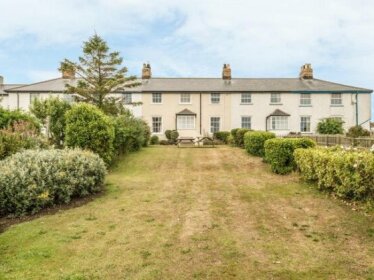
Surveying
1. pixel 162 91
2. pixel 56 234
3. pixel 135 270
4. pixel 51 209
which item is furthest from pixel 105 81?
pixel 135 270

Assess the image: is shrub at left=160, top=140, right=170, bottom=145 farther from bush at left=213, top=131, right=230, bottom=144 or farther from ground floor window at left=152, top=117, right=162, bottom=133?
bush at left=213, top=131, right=230, bottom=144

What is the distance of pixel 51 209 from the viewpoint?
9.79m

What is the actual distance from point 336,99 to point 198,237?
3647 centimetres

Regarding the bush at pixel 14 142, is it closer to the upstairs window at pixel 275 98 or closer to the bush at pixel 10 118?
the bush at pixel 10 118

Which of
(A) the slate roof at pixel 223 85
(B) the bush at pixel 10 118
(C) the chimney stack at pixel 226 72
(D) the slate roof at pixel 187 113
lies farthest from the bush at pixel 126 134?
(C) the chimney stack at pixel 226 72

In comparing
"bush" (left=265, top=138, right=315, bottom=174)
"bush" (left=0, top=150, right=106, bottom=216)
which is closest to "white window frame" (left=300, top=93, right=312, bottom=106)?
"bush" (left=265, top=138, right=315, bottom=174)

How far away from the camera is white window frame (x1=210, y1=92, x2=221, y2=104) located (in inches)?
1566

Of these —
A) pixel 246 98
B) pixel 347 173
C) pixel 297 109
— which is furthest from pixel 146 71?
pixel 347 173

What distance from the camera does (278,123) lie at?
39.5 metres

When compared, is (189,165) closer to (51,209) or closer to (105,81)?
(51,209)

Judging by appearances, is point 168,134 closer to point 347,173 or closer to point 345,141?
point 345,141

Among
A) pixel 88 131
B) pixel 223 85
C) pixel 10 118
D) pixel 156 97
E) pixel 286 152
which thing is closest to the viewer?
pixel 286 152

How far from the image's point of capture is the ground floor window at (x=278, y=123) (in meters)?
39.5

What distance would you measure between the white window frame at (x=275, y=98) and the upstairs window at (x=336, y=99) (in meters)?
5.64
